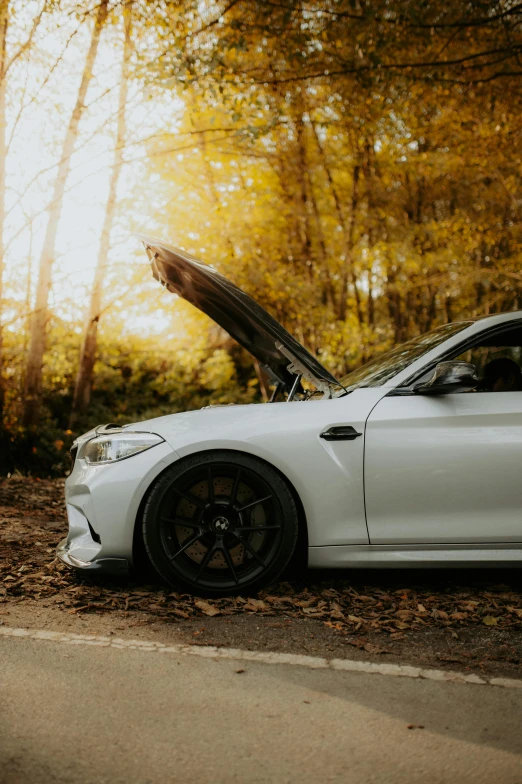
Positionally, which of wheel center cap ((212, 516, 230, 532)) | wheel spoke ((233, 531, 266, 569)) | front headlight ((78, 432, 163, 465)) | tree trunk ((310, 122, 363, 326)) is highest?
tree trunk ((310, 122, 363, 326))

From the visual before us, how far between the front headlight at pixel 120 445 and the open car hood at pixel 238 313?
34.5 inches

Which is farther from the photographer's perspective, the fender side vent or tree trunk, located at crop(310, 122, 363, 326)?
tree trunk, located at crop(310, 122, 363, 326)

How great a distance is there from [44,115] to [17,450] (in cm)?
456

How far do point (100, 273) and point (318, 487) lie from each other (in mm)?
10194

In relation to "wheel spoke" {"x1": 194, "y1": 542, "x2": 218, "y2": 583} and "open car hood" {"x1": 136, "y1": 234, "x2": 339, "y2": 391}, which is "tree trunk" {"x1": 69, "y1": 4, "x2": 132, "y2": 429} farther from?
"wheel spoke" {"x1": 194, "y1": 542, "x2": 218, "y2": 583}

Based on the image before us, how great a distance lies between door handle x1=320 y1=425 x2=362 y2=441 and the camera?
12.9 ft

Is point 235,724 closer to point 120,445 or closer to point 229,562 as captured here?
point 229,562

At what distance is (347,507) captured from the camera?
3910 mm

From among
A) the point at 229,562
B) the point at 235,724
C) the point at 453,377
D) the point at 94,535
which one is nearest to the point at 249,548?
the point at 229,562

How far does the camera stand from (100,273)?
13.3 meters

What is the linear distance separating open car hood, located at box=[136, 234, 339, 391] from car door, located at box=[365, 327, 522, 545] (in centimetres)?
62

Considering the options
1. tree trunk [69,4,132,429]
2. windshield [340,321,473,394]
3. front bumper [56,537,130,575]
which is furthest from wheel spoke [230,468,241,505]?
tree trunk [69,4,132,429]

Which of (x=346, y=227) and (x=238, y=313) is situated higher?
(x=346, y=227)

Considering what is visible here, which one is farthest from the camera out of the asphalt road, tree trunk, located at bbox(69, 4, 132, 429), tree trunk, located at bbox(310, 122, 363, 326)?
tree trunk, located at bbox(310, 122, 363, 326)
